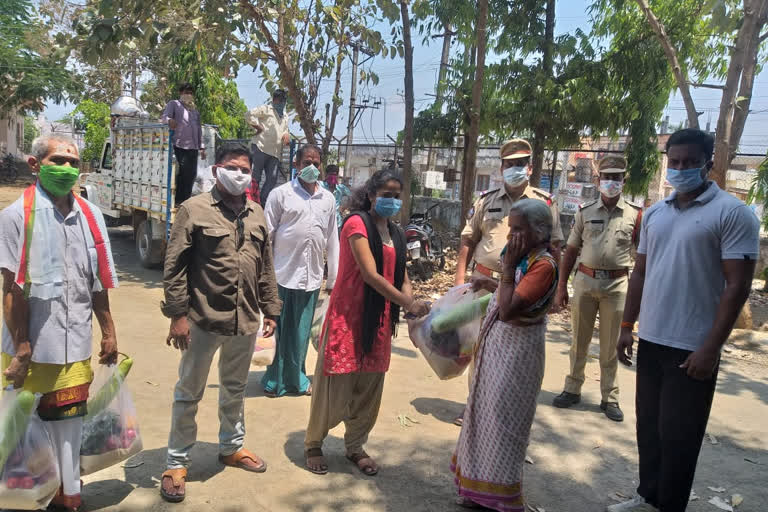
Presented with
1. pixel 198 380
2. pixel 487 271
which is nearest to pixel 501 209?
pixel 487 271

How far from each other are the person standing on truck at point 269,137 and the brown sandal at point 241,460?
5.77 m

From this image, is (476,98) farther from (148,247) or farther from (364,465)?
(364,465)

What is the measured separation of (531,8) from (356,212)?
8898 mm

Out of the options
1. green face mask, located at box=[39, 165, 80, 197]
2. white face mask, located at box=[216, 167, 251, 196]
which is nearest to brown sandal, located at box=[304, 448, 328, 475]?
white face mask, located at box=[216, 167, 251, 196]

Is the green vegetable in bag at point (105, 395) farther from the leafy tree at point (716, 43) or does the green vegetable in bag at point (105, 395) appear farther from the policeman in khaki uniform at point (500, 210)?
the leafy tree at point (716, 43)

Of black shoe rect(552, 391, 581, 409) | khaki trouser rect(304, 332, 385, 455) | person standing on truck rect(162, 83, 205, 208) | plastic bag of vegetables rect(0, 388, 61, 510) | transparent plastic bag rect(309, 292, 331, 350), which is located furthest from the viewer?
person standing on truck rect(162, 83, 205, 208)

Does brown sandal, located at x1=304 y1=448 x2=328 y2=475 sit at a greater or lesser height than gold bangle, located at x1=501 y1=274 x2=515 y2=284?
lesser

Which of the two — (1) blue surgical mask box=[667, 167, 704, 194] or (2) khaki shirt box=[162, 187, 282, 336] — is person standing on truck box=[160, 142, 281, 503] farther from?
(1) blue surgical mask box=[667, 167, 704, 194]

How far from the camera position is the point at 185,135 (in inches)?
324

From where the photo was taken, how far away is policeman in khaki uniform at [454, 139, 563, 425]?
410 cm

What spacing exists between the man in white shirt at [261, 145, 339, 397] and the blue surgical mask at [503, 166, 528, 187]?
4.62ft

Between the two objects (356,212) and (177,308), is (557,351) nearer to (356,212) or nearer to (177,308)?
(356,212)

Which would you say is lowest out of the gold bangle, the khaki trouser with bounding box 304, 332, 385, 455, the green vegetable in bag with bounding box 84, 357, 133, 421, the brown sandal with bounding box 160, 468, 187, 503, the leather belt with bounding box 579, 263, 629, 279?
the brown sandal with bounding box 160, 468, 187, 503

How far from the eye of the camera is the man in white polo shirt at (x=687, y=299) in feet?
8.60
